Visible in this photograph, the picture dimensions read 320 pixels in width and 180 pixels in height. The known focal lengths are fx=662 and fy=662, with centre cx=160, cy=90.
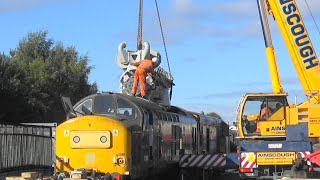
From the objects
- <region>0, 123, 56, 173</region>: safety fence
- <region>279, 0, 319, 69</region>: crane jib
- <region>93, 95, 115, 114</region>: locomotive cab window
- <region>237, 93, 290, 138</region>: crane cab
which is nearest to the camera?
<region>93, 95, 115, 114</region>: locomotive cab window

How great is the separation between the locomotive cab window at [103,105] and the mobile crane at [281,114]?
15.0 feet

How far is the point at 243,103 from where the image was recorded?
795 inches

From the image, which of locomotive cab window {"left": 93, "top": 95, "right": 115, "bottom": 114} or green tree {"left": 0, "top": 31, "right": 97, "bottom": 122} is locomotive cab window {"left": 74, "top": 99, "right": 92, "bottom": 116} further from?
green tree {"left": 0, "top": 31, "right": 97, "bottom": 122}

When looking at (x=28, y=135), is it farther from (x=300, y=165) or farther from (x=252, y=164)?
(x=300, y=165)

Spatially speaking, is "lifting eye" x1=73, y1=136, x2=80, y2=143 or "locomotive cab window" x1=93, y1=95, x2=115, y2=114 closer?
"lifting eye" x1=73, y1=136, x2=80, y2=143

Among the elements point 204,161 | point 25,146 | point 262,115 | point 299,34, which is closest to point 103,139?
point 204,161

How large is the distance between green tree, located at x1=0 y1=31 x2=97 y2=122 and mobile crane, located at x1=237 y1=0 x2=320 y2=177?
72.2ft

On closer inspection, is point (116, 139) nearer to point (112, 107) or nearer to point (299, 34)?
point (112, 107)

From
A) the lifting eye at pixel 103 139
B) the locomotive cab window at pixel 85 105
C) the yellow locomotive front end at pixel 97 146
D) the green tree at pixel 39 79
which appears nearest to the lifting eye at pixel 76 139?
the yellow locomotive front end at pixel 97 146

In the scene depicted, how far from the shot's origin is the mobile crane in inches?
750

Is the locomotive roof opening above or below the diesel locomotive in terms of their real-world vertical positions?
above

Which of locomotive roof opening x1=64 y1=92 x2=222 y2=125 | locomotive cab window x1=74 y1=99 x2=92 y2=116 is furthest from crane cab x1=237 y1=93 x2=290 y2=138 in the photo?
locomotive cab window x1=74 y1=99 x2=92 y2=116

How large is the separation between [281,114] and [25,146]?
8938 millimetres

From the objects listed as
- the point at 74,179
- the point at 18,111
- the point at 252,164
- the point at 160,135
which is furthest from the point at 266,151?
the point at 18,111
